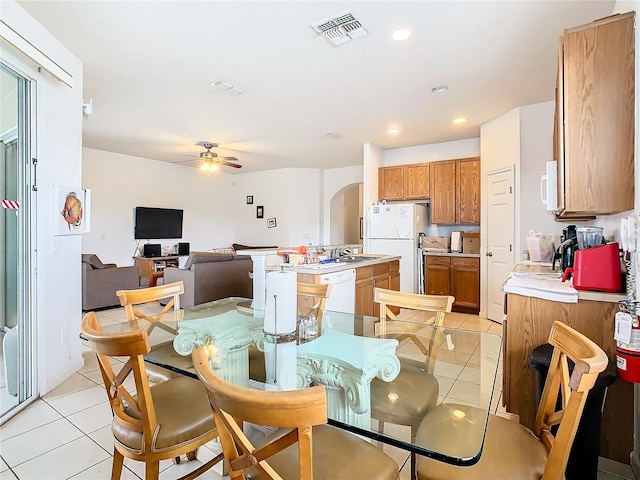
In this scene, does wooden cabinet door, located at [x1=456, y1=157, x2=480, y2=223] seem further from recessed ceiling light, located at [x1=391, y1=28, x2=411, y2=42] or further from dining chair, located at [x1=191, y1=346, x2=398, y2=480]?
dining chair, located at [x1=191, y1=346, x2=398, y2=480]

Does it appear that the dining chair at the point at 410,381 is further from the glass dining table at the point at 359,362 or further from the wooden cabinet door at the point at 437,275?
the wooden cabinet door at the point at 437,275

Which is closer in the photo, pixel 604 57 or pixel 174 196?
pixel 604 57

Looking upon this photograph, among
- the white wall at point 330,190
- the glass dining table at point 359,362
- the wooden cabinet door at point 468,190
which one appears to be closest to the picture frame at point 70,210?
the glass dining table at point 359,362

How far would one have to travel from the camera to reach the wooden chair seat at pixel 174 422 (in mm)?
1263

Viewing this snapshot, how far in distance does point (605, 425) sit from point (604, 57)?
190 cm

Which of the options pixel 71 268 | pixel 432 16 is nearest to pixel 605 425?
pixel 432 16

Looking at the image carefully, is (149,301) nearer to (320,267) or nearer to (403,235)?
(320,267)

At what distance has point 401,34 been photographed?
8.66ft

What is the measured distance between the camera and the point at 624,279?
176 centimetres

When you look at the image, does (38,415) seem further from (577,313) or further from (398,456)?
(577,313)

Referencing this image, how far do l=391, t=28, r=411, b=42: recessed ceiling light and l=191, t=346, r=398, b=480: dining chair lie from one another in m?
2.71

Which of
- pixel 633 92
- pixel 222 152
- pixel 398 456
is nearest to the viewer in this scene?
pixel 633 92

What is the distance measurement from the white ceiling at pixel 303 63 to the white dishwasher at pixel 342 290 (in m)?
2.01

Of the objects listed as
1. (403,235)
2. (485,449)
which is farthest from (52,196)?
(403,235)
